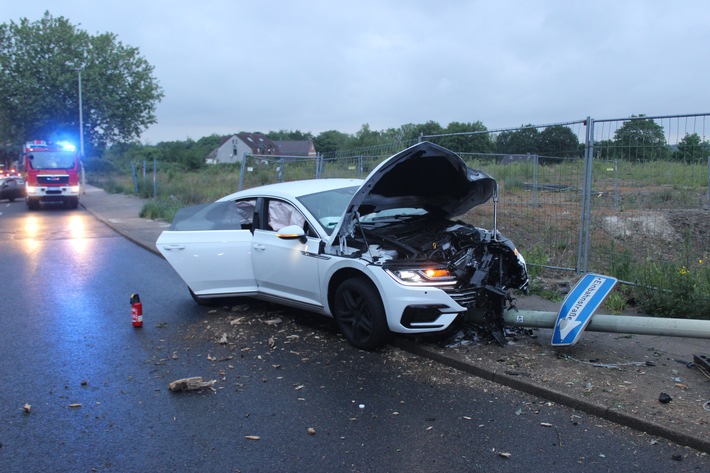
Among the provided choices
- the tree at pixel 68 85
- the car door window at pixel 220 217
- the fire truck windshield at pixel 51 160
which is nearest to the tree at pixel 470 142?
the car door window at pixel 220 217

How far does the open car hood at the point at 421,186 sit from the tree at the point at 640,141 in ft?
6.33

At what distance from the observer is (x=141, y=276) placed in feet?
33.2

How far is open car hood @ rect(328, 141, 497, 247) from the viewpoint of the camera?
5.45 meters

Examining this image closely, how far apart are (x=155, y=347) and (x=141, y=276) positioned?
14.6 feet

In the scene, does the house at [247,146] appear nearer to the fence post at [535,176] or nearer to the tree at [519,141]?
the tree at [519,141]

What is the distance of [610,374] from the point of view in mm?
4738

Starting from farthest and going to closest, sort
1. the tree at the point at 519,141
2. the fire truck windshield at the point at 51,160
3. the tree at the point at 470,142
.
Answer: the fire truck windshield at the point at 51,160
the tree at the point at 470,142
the tree at the point at 519,141

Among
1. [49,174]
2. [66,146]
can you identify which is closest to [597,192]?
[49,174]

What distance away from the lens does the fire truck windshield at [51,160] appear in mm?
28016

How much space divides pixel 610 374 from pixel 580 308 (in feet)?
2.10

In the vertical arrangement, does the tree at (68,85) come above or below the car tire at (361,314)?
above

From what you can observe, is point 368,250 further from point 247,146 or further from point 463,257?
point 247,146

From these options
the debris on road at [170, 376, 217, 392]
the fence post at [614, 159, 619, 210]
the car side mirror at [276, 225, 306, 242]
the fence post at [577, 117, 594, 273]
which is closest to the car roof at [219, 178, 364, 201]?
the car side mirror at [276, 225, 306, 242]

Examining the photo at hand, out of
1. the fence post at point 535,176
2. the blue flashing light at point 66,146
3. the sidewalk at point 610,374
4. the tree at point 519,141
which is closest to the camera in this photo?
the sidewalk at point 610,374
